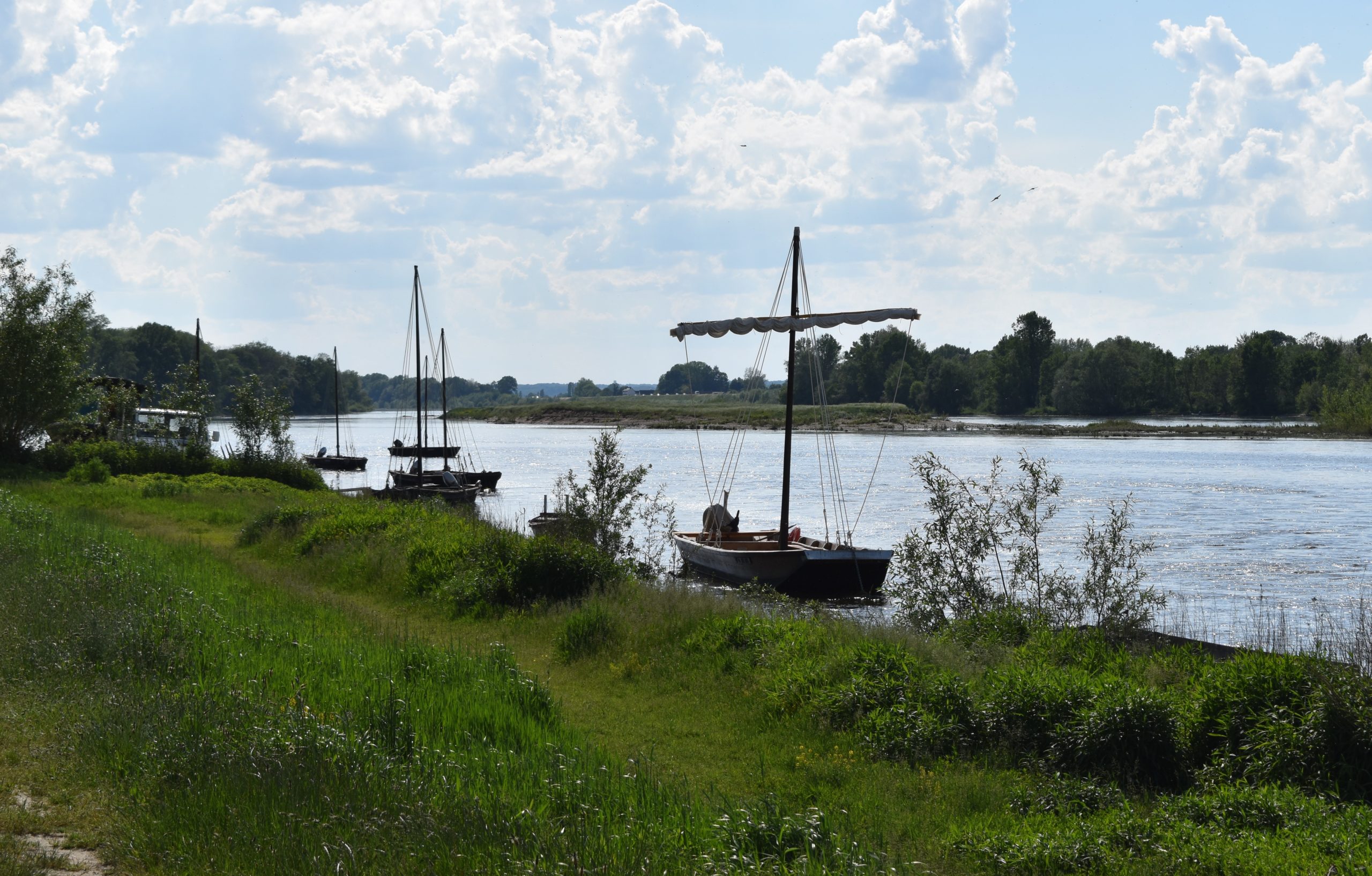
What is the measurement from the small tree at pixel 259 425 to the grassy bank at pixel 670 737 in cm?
2670

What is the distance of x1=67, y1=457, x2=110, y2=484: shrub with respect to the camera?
115ft

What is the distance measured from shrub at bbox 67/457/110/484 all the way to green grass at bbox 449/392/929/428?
277ft

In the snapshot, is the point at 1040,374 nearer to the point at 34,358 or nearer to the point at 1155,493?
the point at 1155,493

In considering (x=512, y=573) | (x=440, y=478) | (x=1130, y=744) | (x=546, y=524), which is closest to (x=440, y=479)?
(x=440, y=478)

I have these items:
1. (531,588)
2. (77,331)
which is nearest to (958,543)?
(531,588)

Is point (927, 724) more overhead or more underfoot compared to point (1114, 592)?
more underfoot

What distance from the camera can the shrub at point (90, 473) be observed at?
34.9 m

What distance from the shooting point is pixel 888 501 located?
183 ft

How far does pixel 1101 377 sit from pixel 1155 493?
10282cm

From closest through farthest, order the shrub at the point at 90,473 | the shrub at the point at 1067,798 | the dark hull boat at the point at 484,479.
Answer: the shrub at the point at 1067,798 < the shrub at the point at 90,473 < the dark hull boat at the point at 484,479

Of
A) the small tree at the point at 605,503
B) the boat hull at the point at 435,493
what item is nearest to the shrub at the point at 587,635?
the small tree at the point at 605,503

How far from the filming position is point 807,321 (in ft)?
88.1

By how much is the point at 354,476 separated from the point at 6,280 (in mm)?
35038

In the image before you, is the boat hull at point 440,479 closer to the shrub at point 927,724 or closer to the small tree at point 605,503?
the small tree at point 605,503
